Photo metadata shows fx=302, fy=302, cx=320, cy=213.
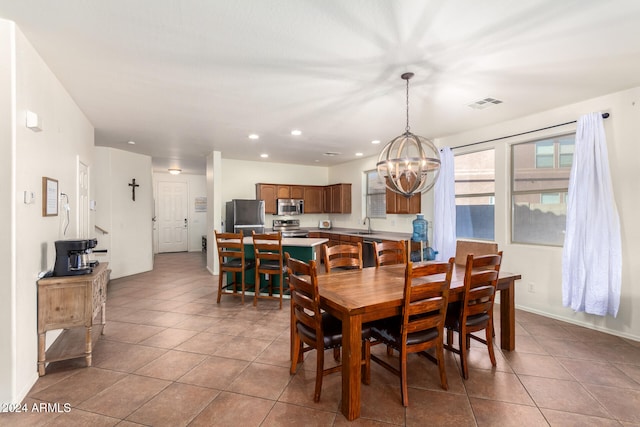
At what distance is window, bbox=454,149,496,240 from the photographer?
4.54 meters

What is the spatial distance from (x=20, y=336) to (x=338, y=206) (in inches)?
241

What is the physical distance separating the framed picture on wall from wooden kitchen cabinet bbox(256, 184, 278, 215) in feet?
14.6

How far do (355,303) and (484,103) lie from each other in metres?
2.92

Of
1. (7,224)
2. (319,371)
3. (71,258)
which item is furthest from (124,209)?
(319,371)

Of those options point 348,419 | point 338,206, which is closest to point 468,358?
point 348,419

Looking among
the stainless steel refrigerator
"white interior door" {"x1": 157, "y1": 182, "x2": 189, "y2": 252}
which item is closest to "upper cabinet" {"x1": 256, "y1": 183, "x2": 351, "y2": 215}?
the stainless steel refrigerator

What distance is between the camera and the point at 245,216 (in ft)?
20.5

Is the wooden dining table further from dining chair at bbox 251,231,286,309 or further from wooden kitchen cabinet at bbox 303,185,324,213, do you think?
wooden kitchen cabinet at bbox 303,185,324,213

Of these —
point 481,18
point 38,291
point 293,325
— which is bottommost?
point 293,325

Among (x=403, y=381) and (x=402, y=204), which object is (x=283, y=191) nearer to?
(x=402, y=204)

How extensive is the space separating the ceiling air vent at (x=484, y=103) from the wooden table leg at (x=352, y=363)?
2.91m

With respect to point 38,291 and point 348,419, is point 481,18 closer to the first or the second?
point 348,419

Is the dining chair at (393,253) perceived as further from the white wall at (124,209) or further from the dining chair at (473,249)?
the white wall at (124,209)

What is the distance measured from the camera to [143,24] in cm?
200
